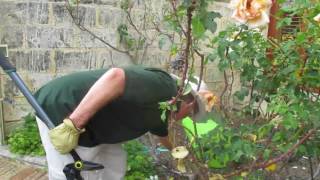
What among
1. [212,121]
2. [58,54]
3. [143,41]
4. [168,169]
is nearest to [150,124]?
[212,121]

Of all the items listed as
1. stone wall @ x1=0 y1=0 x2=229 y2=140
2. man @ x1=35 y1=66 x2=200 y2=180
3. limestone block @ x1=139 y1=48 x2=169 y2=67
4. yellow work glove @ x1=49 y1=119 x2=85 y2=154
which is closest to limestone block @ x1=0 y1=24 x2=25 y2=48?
stone wall @ x1=0 y1=0 x2=229 y2=140

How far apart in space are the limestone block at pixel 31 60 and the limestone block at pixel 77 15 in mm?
420

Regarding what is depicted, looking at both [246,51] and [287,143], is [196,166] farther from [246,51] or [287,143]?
[246,51]

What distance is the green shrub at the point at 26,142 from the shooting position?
14.9 ft

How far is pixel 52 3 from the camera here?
4.97 m

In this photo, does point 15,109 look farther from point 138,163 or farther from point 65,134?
point 65,134

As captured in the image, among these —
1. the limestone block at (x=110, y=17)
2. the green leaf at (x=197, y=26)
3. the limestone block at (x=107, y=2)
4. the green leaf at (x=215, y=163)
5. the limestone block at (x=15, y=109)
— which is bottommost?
the limestone block at (x=15, y=109)

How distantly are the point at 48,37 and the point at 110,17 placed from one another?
2.75 feet

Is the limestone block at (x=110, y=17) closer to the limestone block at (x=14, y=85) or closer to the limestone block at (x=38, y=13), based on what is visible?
the limestone block at (x=38, y=13)

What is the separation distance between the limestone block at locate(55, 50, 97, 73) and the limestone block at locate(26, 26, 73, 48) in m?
0.11

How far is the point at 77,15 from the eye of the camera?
513 centimetres

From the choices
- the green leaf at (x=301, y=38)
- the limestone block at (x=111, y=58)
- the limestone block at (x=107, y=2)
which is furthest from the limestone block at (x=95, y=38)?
the green leaf at (x=301, y=38)

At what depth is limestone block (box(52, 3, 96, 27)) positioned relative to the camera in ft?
16.5

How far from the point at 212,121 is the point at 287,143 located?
67 centimetres
